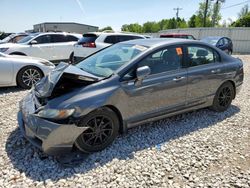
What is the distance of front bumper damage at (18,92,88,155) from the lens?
275cm

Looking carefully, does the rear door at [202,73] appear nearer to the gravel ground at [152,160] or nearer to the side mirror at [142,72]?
the gravel ground at [152,160]

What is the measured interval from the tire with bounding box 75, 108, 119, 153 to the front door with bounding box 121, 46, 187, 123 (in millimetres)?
274

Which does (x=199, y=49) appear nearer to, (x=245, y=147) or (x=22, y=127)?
(x=245, y=147)

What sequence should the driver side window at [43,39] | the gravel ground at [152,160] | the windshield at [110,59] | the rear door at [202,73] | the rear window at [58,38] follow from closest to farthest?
the gravel ground at [152,160] < the windshield at [110,59] < the rear door at [202,73] < the driver side window at [43,39] < the rear window at [58,38]

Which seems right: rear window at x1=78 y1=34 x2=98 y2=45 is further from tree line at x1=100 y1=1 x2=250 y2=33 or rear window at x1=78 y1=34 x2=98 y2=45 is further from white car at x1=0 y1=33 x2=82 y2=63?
tree line at x1=100 y1=1 x2=250 y2=33

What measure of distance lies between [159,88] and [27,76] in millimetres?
4154

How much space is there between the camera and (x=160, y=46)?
3.68 meters

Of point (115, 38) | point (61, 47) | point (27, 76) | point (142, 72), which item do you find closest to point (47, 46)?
point (61, 47)

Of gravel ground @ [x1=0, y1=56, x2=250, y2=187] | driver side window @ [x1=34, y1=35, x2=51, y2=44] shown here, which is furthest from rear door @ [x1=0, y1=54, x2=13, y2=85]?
driver side window @ [x1=34, y1=35, x2=51, y2=44]

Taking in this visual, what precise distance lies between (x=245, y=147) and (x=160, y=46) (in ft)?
6.51

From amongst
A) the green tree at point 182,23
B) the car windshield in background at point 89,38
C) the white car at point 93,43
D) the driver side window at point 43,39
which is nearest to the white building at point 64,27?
the green tree at point 182,23

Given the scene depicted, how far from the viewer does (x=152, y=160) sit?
3.02 meters

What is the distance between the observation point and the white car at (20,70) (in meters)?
5.82

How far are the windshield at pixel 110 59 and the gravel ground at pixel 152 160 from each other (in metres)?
1.08
